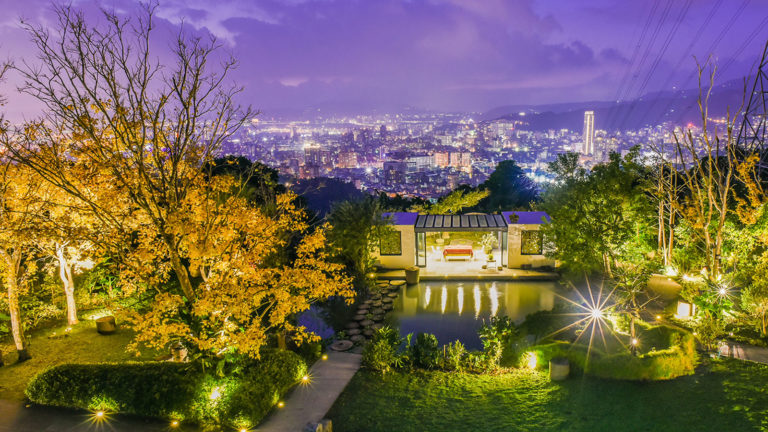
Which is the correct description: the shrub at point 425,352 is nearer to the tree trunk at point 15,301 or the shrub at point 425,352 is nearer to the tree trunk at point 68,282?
→ the tree trunk at point 15,301

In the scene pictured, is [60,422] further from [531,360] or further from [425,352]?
[531,360]

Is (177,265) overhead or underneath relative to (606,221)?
underneath

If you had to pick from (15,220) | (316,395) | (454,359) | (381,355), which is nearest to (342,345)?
(381,355)

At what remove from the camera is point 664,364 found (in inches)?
309

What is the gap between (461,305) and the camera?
1302 centimetres

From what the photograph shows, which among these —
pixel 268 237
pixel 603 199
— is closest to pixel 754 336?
pixel 603 199

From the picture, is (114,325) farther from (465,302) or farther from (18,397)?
(465,302)

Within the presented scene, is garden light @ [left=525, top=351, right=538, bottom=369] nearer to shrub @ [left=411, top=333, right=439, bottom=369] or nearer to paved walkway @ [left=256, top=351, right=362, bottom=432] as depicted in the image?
shrub @ [left=411, top=333, right=439, bottom=369]

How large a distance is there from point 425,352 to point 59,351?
8.53 m

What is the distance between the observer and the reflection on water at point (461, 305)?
11.2 metres

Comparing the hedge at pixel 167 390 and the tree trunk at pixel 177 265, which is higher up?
the tree trunk at pixel 177 265

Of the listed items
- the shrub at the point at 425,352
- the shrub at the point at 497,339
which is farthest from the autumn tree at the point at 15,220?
the shrub at the point at 497,339

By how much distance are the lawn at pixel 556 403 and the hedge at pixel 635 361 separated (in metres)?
0.16

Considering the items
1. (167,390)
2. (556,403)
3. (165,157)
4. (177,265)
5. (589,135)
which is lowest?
(556,403)
